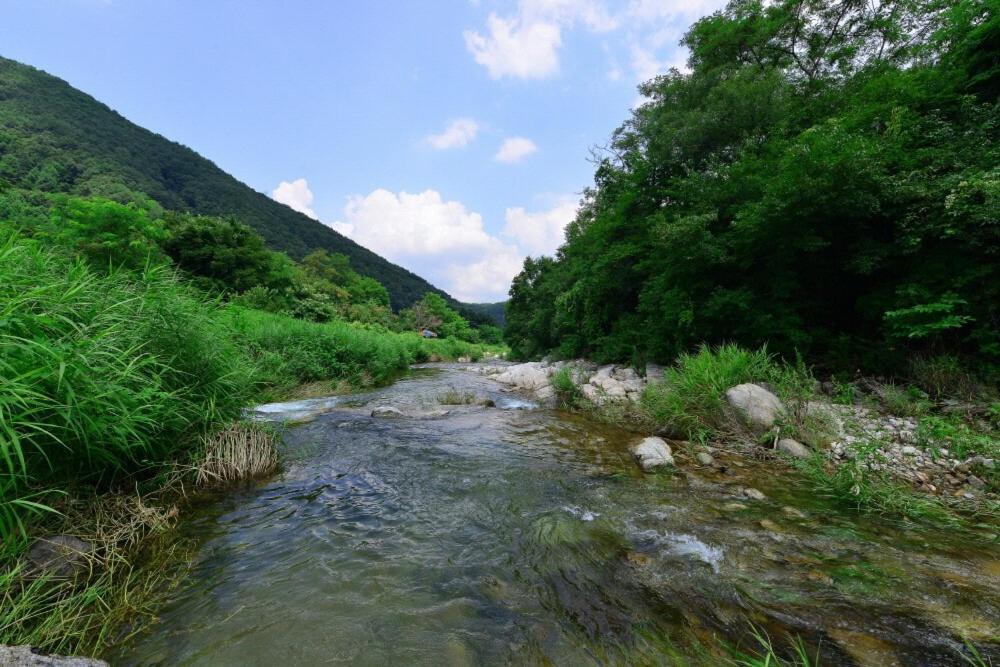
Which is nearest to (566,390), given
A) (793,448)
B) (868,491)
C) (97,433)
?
(793,448)

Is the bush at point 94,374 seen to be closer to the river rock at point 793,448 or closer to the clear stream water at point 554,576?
the clear stream water at point 554,576

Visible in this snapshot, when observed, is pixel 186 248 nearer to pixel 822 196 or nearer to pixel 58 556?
pixel 58 556

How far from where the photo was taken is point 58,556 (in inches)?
82.0

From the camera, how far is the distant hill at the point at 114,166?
3497 centimetres

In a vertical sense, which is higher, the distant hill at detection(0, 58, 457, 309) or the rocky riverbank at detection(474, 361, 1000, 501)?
the distant hill at detection(0, 58, 457, 309)

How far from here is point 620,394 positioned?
841 cm

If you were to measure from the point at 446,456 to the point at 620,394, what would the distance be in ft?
16.4

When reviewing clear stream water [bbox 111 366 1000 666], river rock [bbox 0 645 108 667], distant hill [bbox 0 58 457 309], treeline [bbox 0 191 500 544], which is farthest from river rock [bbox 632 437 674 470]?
distant hill [bbox 0 58 457 309]

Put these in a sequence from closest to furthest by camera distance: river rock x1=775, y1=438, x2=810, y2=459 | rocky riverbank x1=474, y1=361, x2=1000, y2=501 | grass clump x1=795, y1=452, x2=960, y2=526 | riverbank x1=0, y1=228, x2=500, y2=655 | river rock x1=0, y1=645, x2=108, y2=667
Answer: river rock x1=0, y1=645, x2=108, y2=667 → riverbank x1=0, y1=228, x2=500, y2=655 → grass clump x1=795, y1=452, x2=960, y2=526 → rocky riverbank x1=474, y1=361, x2=1000, y2=501 → river rock x1=775, y1=438, x2=810, y2=459

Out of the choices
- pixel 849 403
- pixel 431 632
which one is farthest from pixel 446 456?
pixel 849 403

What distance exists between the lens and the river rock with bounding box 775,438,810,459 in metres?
A: 4.43

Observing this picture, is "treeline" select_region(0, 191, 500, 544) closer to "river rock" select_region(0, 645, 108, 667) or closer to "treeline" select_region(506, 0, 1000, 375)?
"river rock" select_region(0, 645, 108, 667)

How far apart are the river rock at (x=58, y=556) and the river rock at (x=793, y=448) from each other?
6787mm

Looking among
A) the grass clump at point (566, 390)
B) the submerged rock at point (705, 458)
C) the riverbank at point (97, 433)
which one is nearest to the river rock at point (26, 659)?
the riverbank at point (97, 433)
